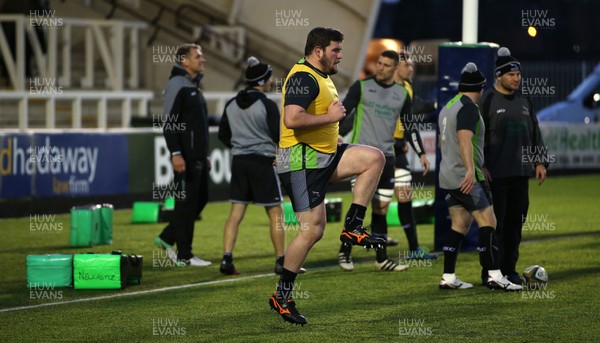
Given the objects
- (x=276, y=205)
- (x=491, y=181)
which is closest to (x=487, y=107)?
(x=491, y=181)

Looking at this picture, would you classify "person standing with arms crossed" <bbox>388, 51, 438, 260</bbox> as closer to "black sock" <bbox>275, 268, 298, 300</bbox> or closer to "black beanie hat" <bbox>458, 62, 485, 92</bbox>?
"black beanie hat" <bbox>458, 62, 485, 92</bbox>

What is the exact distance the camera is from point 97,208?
16.4 m

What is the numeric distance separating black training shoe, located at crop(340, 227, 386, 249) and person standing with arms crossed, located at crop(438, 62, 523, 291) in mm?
2108

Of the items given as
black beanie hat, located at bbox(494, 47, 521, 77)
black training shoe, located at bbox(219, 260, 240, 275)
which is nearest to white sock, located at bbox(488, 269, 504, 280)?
black beanie hat, located at bbox(494, 47, 521, 77)

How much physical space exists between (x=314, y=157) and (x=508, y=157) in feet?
9.77

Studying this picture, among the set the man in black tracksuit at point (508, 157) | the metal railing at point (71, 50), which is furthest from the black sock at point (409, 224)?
the metal railing at point (71, 50)

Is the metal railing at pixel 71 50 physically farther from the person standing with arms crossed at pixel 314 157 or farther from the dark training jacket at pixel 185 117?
the person standing with arms crossed at pixel 314 157

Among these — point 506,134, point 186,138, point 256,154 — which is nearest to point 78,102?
point 186,138

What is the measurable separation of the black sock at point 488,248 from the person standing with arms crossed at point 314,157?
84.3 inches

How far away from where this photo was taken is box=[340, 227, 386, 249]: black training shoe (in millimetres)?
10094

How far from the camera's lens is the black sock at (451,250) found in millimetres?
12266

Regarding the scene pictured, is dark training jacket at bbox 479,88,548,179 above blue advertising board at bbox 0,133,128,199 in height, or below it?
above

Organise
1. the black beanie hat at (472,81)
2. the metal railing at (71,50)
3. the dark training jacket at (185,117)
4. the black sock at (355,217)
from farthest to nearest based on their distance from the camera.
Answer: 1. the metal railing at (71,50)
2. the dark training jacket at (185,117)
3. the black beanie hat at (472,81)
4. the black sock at (355,217)

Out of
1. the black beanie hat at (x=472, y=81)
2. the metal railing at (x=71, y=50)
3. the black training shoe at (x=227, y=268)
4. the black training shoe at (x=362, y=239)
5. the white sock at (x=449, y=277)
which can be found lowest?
the black training shoe at (x=227, y=268)
